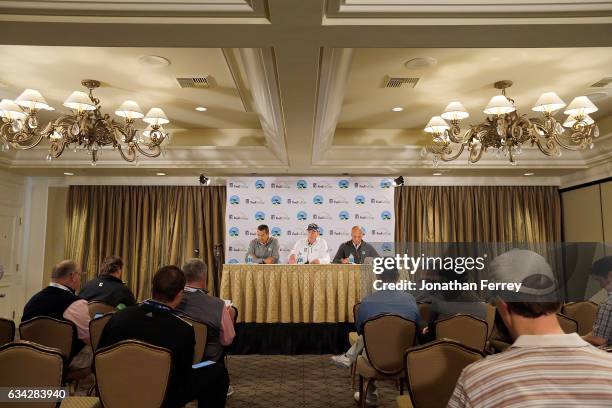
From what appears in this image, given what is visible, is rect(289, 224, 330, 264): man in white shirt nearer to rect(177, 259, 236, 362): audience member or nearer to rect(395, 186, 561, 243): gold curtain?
rect(395, 186, 561, 243): gold curtain

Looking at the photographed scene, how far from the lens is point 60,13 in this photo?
2445 mm

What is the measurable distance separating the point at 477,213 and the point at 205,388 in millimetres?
6561

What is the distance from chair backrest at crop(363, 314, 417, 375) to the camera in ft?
10.9

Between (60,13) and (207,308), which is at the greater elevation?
(60,13)

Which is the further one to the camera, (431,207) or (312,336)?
(431,207)

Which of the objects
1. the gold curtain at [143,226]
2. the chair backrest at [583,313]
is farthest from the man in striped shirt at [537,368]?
the gold curtain at [143,226]

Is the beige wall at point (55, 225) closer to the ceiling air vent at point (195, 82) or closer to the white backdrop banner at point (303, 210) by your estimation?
the white backdrop banner at point (303, 210)

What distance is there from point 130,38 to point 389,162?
4784 mm

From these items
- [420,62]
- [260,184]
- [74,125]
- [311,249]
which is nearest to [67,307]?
[74,125]

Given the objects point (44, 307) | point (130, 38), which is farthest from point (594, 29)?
point (44, 307)

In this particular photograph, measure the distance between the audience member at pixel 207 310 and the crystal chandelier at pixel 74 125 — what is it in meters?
1.79

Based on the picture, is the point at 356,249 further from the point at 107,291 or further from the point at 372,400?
the point at 107,291

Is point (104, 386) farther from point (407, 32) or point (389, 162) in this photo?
point (389, 162)

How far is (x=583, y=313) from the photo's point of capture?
4.16m
